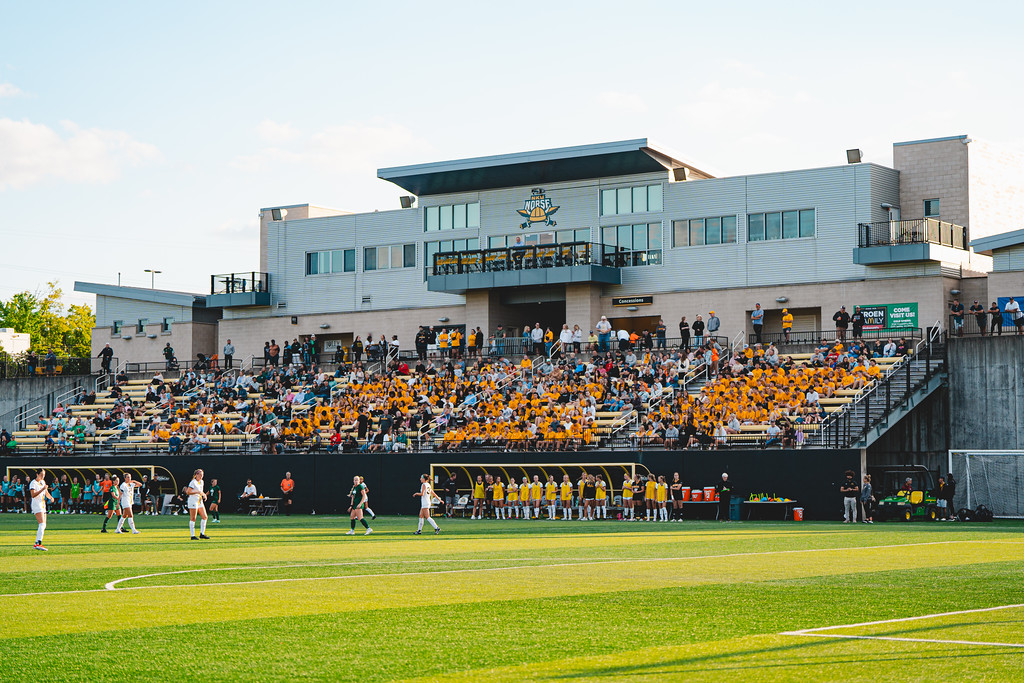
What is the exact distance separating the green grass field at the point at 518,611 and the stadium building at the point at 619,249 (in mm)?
27638

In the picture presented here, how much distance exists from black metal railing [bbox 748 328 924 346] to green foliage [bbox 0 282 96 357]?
191 feet

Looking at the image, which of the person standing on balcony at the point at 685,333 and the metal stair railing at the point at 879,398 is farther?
the person standing on balcony at the point at 685,333

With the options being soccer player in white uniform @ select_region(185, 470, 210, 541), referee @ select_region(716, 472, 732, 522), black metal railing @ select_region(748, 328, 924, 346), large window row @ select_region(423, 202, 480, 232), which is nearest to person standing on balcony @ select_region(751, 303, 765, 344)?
black metal railing @ select_region(748, 328, 924, 346)

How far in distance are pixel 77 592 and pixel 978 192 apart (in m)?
45.7

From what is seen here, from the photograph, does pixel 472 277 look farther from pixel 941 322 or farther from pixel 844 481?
pixel 844 481

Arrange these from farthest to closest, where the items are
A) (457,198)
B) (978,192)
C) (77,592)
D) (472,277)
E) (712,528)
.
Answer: (457,198) < (472,277) < (978,192) < (712,528) < (77,592)

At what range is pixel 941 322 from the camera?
4938 centimetres

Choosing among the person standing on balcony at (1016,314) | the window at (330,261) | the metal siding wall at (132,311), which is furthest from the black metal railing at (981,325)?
the metal siding wall at (132,311)

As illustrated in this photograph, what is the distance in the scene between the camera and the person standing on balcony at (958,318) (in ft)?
149

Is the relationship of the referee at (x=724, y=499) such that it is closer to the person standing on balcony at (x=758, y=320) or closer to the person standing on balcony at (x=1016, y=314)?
the person standing on balcony at (x=1016, y=314)

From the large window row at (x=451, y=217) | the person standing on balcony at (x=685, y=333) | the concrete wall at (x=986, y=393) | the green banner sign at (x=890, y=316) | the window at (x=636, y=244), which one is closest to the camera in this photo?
the concrete wall at (x=986, y=393)

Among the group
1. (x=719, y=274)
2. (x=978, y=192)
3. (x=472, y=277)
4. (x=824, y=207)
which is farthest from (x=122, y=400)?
(x=978, y=192)

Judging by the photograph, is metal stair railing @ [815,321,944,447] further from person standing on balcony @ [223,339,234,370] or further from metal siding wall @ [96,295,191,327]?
metal siding wall @ [96,295,191,327]

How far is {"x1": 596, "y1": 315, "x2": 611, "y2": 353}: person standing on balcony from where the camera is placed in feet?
173
